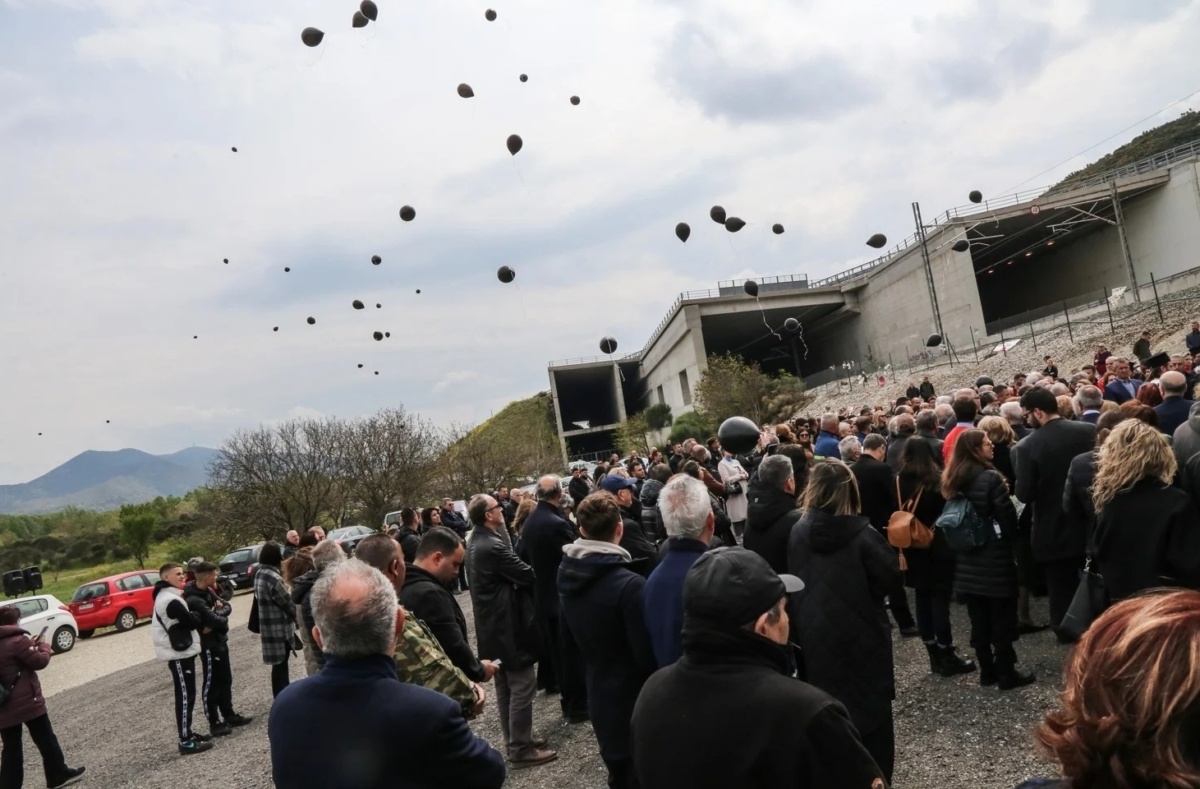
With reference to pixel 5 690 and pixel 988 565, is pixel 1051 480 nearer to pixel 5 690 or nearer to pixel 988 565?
pixel 988 565

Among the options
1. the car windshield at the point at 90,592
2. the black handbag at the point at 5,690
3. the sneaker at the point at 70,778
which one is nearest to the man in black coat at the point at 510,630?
the black handbag at the point at 5,690

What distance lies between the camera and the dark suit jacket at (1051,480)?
5.41 metres

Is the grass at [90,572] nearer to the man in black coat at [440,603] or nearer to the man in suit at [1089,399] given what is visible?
the man in black coat at [440,603]

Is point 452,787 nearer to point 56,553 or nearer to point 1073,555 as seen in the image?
point 1073,555

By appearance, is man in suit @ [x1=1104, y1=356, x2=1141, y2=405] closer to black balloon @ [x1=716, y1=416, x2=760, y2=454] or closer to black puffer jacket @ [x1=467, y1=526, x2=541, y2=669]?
black balloon @ [x1=716, y1=416, x2=760, y2=454]

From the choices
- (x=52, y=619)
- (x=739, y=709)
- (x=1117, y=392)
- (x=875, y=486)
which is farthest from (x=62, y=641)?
(x=739, y=709)

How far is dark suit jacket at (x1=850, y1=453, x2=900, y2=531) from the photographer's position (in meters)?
6.68

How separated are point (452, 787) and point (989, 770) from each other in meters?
3.39

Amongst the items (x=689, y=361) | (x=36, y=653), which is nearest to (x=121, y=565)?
(x=689, y=361)

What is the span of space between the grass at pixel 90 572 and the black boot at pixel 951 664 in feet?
136

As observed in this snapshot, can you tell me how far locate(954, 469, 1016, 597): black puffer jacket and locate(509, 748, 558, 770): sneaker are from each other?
3.15 m

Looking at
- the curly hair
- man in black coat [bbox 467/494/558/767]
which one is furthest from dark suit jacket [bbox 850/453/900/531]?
the curly hair

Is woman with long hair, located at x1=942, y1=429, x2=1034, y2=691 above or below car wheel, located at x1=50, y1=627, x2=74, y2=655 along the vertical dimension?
above

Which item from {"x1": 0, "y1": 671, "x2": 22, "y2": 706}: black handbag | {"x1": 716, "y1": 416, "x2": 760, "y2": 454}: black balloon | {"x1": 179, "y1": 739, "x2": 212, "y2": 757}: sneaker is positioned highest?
{"x1": 716, "y1": 416, "x2": 760, "y2": 454}: black balloon
